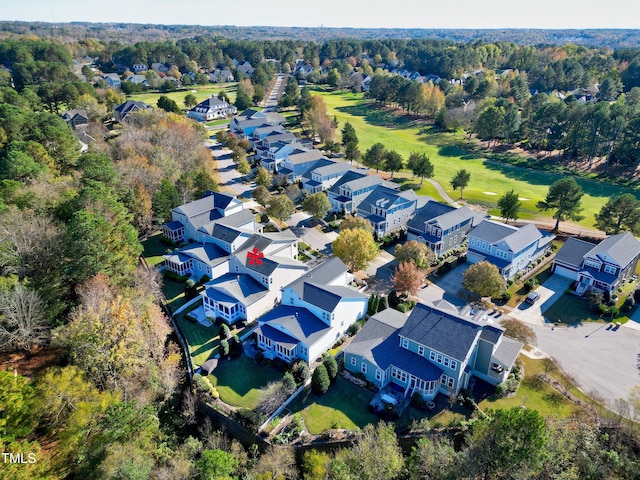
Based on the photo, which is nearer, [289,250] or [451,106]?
[289,250]

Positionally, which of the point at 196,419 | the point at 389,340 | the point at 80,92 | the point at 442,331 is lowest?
the point at 196,419

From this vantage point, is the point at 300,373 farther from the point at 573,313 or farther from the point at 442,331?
the point at 573,313

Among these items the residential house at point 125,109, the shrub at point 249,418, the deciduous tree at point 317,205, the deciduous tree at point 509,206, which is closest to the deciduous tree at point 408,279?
the deciduous tree at point 317,205

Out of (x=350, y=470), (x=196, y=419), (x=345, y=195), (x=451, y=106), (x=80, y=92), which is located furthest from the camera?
(x=451, y=106)

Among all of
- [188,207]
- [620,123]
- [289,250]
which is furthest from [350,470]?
[620,123]

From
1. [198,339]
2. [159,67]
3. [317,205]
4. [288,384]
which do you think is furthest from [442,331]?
[159,67]

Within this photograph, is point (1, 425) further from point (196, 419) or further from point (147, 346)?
point (196, 419)

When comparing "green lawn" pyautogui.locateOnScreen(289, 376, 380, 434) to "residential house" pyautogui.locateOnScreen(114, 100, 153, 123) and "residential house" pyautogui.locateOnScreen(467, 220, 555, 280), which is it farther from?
"residential house" pyautogui.locateOnScreen(114, 100, 153, 123)
